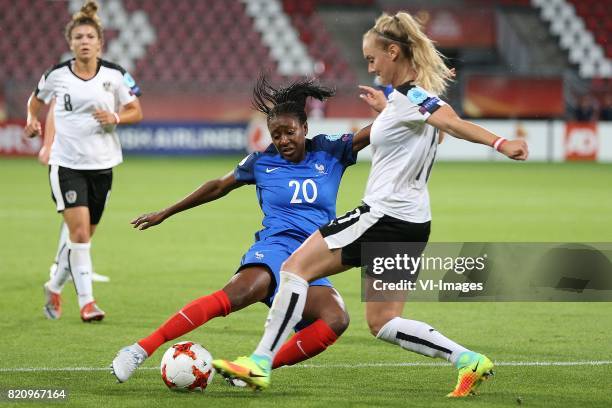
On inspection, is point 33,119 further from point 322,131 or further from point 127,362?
point 322,131

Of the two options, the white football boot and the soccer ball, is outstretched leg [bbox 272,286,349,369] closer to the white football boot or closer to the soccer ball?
the soccer ball

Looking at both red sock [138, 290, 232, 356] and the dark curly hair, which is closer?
red sock [138, 290, 232, 356]

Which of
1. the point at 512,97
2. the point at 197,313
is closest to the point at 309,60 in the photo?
the point at 512,97

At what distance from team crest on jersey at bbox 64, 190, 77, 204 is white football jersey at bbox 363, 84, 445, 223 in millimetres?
3291

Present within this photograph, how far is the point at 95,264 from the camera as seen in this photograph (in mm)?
10914

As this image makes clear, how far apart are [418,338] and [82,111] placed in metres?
3.91

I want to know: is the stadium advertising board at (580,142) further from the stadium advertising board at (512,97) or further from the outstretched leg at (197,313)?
the outstretched leg at (197,313)

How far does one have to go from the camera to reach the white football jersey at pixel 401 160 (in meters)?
5.18

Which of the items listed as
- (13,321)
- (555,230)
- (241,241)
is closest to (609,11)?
(555,230)

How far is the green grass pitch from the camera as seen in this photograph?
5500 mm

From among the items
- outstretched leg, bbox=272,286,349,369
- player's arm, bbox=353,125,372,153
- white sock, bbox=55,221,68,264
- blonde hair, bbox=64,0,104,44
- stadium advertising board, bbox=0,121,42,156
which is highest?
blonde hair, bbox=64,0,104,44

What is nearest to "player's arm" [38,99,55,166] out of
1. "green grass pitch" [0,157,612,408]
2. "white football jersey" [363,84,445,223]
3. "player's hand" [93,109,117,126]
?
"player's hand" [93,109,117,126]

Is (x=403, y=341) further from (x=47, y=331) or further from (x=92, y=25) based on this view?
(x=92, y=25)

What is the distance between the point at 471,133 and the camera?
4906 mm
